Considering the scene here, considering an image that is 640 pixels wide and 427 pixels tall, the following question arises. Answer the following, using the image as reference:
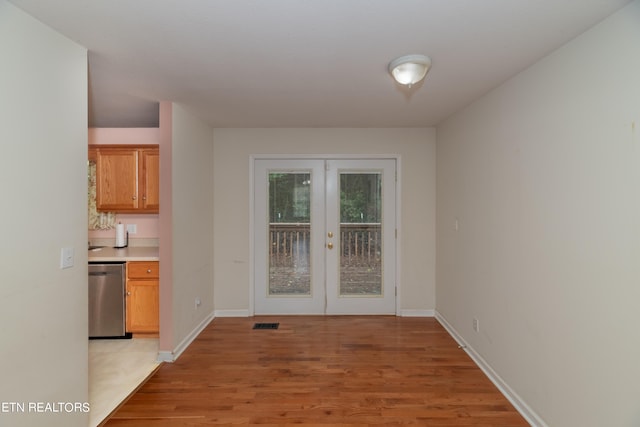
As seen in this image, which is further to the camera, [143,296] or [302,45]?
[143,296]

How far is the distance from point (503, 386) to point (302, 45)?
9.50 feet

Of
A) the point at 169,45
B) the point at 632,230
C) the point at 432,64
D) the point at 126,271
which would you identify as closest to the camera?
the point at 632,230

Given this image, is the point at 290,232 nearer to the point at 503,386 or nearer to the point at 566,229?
the point at 503,386

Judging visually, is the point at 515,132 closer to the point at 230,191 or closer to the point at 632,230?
the point at 632,230

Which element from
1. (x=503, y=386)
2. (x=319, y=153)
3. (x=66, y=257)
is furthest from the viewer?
(x=319, y=153)

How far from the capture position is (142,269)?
3.37 m

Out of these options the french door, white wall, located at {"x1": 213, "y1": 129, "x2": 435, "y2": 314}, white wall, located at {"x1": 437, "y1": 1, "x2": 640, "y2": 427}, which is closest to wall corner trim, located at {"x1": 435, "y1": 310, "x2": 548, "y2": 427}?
white wall, located at {"x1": 437, "y1": 1, "x2": 640, "y2": 427}

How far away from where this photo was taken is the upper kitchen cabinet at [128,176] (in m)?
3.67

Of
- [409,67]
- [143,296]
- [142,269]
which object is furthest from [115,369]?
[409,67]

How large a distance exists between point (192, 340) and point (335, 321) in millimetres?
1667

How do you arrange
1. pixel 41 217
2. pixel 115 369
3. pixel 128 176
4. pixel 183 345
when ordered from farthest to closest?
pixel 128 176
pixel 183 345
pixel 115 369
pixel 41 217

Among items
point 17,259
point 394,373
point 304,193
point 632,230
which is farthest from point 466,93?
point 17,259

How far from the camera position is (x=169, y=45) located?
6.31ft

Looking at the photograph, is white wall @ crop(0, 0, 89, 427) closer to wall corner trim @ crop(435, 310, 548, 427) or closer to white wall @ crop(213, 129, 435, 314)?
white wall @ crop(213, 129, 435, 314)
